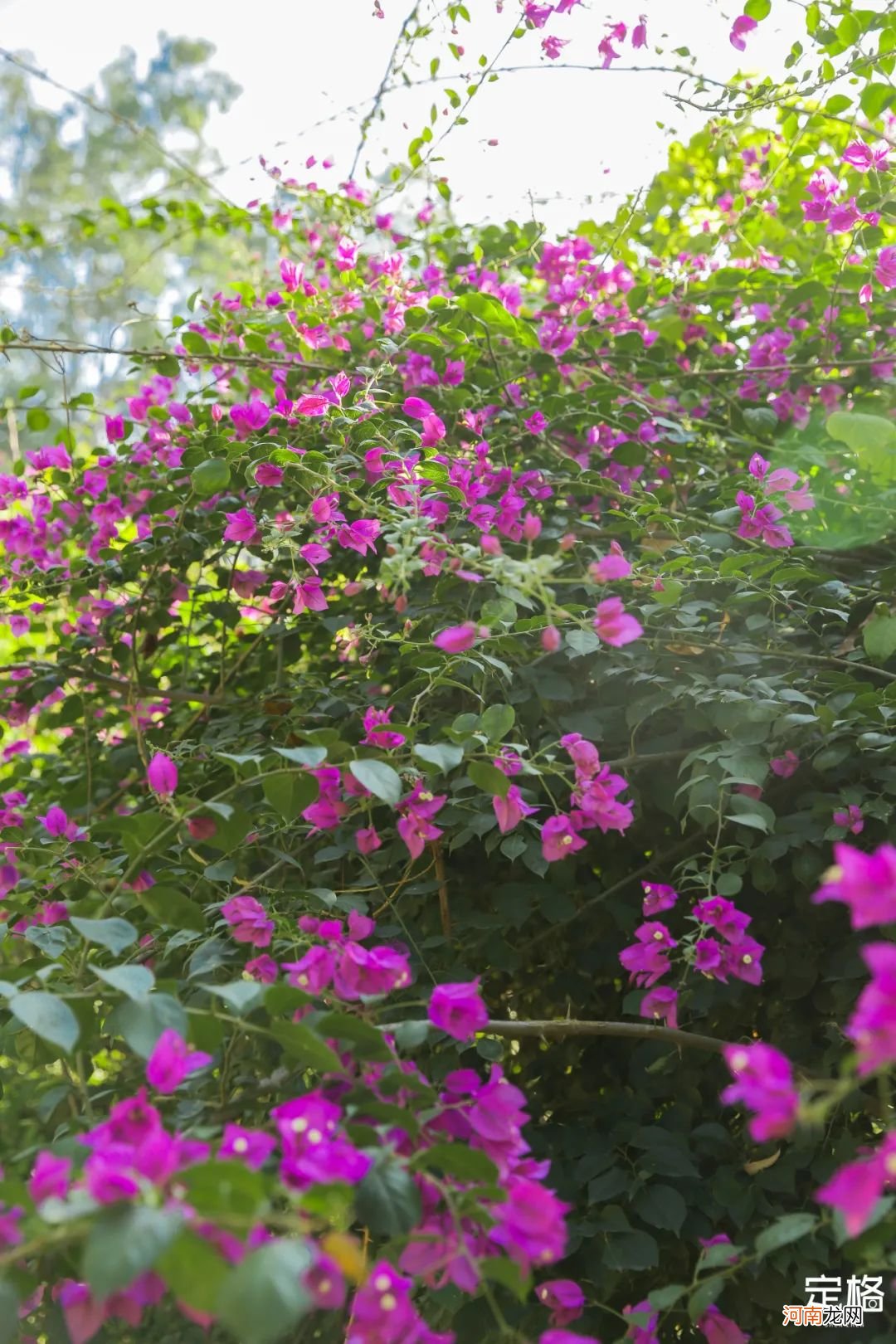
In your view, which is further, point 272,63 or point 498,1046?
point 272,63

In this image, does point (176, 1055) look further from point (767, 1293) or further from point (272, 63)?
point (272, 63)

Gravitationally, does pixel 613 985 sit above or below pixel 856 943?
below

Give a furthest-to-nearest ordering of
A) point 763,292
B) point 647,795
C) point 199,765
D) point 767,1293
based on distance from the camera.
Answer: point 763,292 → point 199,765 → point 647,795 → point 767,1293

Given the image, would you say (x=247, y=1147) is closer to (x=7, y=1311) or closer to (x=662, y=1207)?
(x=7, y=1311)

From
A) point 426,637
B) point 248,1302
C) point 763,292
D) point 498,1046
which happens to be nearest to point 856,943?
point 498,1046

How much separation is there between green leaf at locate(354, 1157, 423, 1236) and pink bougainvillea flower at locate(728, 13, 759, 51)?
1.31 metres

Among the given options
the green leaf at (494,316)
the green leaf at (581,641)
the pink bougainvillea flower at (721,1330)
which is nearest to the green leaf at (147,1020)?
the green leaf at (581,641)

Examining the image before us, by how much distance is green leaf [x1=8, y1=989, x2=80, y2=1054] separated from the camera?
1.88 feet

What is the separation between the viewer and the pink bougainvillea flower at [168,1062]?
1.89 ft

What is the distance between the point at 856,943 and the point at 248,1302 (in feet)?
2.59

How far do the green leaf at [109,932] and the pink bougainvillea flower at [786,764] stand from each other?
611mm

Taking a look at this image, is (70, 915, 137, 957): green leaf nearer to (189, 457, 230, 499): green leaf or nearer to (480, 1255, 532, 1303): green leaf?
(480, 1255, 532, 1303): green leaf

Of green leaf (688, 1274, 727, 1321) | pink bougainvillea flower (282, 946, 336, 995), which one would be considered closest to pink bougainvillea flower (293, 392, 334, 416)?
pink bougainvillea flower (282, 946, 336, 995)

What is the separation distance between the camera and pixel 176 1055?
586 mm
